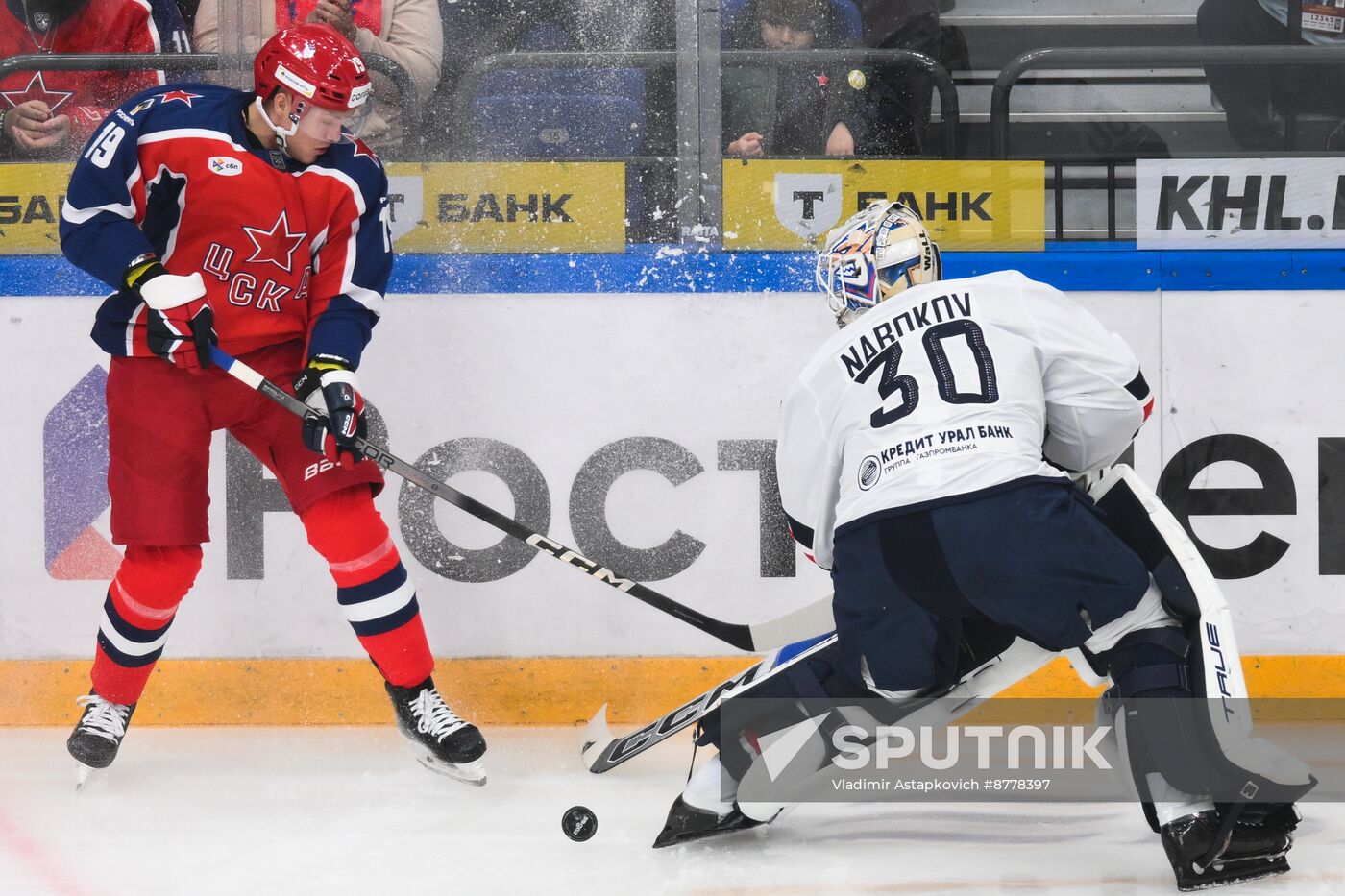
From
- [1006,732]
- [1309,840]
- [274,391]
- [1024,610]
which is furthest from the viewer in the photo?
[1006,732]

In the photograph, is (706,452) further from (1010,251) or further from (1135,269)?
(1135,269)

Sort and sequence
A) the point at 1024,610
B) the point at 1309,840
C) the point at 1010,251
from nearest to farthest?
the point at 1024,610 < the point at 1309,840 < the point at 1010,251

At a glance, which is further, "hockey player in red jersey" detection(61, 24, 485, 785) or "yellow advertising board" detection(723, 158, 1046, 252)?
"yellow advertising board" detection(723, 158, 1046, 252)

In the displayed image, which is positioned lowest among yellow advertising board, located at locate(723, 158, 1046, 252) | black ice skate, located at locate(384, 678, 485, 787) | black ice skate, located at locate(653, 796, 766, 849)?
black ice skate, located at locate(384, 678, 485, 787)

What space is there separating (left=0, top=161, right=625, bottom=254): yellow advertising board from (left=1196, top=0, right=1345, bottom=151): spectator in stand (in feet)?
4.20

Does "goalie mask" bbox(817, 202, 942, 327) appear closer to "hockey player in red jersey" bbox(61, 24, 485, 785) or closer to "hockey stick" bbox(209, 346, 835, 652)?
"hockey stick" bbox(209, 346, 835, 652)

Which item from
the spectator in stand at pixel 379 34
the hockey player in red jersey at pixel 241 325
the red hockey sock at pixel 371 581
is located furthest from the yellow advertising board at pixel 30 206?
the red hockey sock at pixel 371 581

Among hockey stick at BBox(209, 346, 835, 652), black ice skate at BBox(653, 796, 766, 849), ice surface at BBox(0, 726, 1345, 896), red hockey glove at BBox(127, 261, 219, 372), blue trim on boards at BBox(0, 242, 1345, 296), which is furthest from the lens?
blue trim on boards at BBox(0, 242, 1345, 296)

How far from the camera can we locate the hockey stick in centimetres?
253

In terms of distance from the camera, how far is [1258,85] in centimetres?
309

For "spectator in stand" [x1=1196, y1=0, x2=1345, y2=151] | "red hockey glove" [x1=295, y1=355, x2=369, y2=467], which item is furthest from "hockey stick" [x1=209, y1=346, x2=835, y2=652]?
"spectator in stand" [x1=1196, y1=0, x2=1345, y2=151]

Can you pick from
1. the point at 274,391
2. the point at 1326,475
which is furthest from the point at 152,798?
the point at 1326,475

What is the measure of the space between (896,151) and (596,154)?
63 centimetres

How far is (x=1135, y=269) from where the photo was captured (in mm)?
2992
